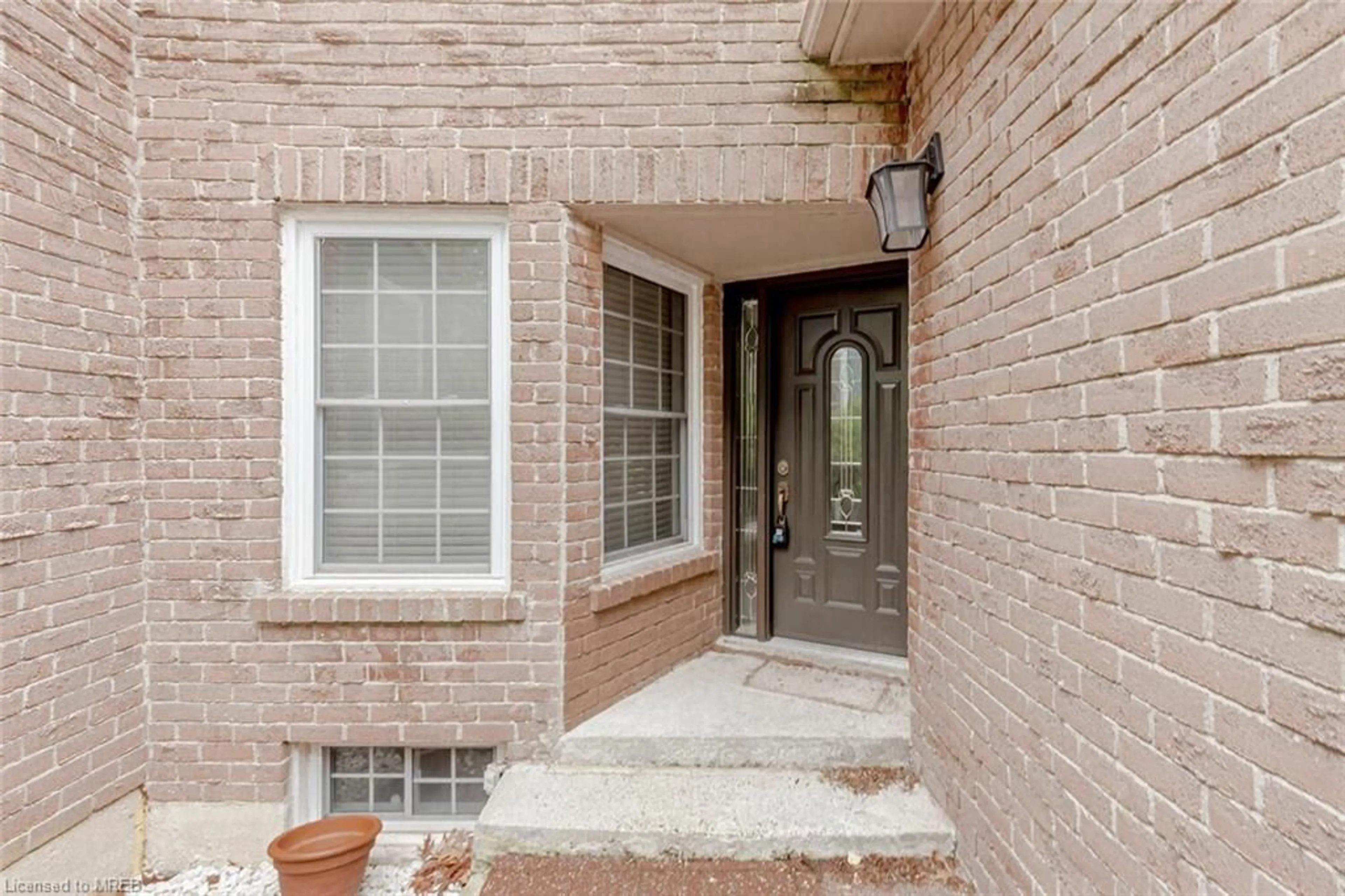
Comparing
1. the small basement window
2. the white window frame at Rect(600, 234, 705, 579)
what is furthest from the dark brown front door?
the small basement window

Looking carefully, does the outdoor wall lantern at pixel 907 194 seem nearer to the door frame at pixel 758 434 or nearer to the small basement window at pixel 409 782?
the door frame at pixel 758 434

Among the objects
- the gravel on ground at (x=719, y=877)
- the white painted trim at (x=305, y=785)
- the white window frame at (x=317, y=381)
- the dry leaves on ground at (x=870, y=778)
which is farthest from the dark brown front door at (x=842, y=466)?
the white painted trim at (x=305, y=785)

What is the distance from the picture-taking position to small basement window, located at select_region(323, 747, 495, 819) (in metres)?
2.72

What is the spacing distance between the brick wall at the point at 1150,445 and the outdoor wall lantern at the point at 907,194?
13 cm

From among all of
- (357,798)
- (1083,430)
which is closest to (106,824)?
(357,798)

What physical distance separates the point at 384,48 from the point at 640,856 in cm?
325

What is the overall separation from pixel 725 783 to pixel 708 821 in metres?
0.22

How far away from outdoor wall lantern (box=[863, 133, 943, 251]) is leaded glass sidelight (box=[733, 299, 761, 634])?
54.1 inches

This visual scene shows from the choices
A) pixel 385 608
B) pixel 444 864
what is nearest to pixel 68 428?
pixel 385 608

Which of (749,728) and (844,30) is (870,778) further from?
(844,30)

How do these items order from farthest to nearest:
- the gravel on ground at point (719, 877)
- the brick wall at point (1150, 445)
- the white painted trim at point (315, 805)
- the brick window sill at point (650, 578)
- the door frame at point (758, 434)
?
the door frame at point (758, 434), the brick window sill at point (650, 578), the white painted trim at point (315, 805), the gravel on ground at point (719, 877), the brick wall at point (1150, 445)

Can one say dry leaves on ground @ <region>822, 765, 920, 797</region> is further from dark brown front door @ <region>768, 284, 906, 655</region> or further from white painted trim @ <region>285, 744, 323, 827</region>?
white painted trim @ <region>285, 744, 323, 827</region>

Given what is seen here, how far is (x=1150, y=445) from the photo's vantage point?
1275 mm

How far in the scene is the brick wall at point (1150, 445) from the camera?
97cm
